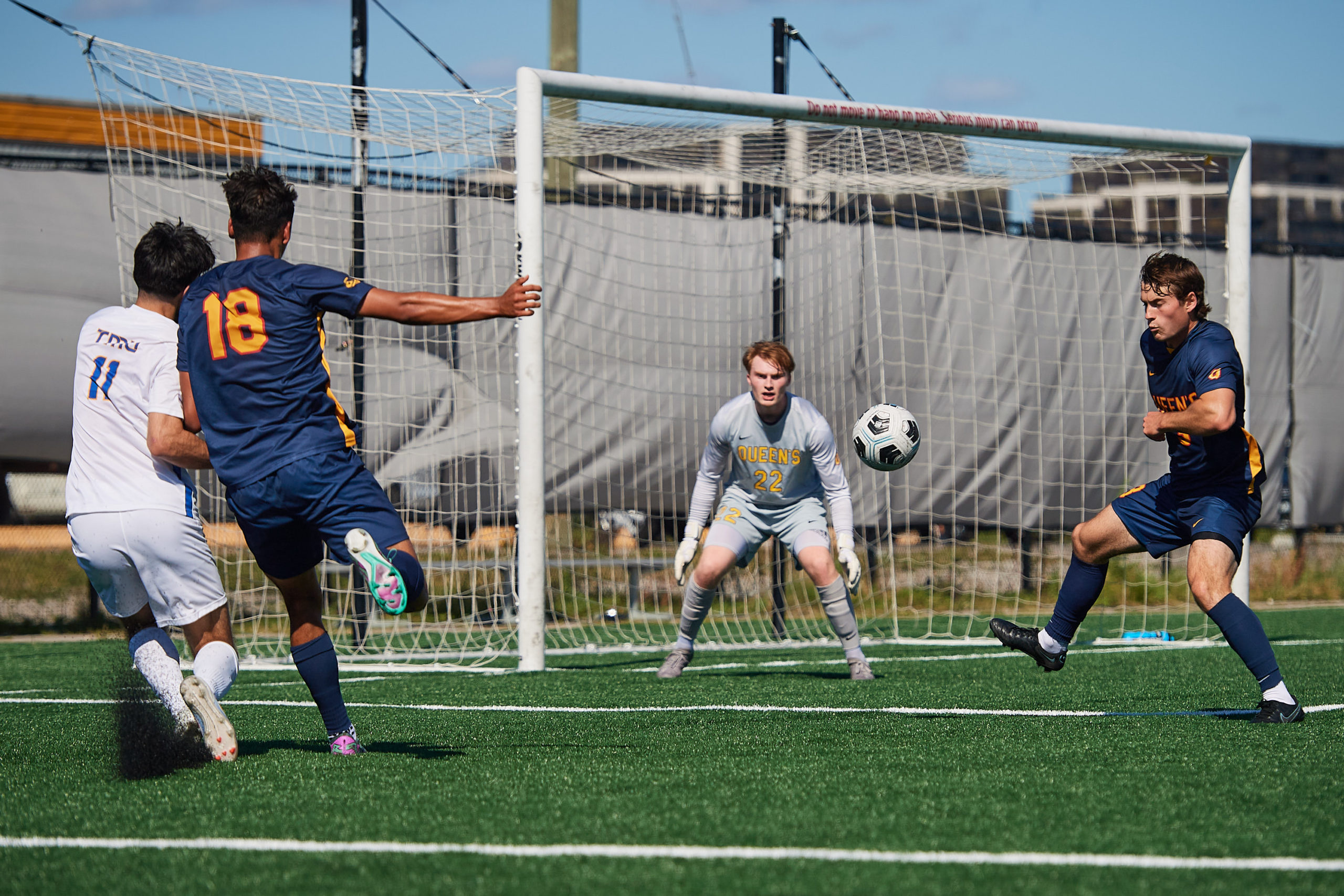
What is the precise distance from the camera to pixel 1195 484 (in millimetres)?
5211

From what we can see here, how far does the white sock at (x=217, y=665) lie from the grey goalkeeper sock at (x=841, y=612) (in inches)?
132

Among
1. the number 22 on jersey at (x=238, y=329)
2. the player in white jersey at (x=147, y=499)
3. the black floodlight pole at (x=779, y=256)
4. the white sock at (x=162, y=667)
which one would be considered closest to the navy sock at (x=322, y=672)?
the player in white jersey at (x=147, y=499)

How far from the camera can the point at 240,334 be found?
4.06m

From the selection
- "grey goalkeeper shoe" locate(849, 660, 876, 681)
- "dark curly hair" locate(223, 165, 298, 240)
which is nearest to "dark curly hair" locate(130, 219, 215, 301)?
"dark curly hair" locate(223, 165, 298, 240)

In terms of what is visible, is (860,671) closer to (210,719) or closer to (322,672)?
(322,672)

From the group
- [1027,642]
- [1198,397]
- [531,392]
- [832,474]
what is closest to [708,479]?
[832,474]

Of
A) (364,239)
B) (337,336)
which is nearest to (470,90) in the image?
(364,239)

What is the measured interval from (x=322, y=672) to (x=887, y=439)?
306 cm

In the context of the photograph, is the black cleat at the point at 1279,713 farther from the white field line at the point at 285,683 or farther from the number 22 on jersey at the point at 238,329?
the white field line at the point at 285,683

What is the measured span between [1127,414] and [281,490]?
10.1 metres

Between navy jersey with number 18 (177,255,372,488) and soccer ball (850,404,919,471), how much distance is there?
9.72 feet

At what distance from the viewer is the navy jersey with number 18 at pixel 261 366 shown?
4031 mm

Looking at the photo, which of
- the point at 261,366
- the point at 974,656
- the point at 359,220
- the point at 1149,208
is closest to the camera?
the point at 261,366

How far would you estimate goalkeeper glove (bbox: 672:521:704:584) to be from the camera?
6.72 metres
